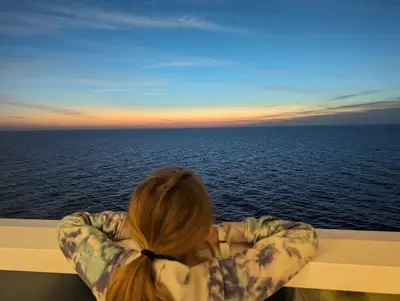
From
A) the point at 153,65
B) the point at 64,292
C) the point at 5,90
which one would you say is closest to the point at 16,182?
the point at 5,90

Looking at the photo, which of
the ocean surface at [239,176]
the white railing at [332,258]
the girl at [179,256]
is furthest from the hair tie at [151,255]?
the ocean surface at [239,176]

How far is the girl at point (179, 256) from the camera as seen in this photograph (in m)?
0.53

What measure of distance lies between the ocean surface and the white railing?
13.2m

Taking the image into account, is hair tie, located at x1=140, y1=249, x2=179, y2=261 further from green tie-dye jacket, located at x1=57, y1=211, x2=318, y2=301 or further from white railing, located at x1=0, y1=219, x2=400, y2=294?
white railing, located at x1=0, y1=219, x2=400, y2=294

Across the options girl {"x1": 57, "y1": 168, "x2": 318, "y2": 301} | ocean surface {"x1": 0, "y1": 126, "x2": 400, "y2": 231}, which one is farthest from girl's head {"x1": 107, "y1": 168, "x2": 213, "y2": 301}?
ocean surface {"x1": 0, "y1": 126, "x2": 400, "y2": 231}

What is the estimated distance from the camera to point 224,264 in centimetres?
56

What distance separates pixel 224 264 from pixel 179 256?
0.21 feet

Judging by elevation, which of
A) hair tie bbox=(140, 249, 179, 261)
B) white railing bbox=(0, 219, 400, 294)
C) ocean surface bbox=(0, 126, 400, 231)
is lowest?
ocean surface bbox=(0, 126, 400, 231)

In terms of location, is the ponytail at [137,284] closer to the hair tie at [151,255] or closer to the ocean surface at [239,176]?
the hair tie at [151,255]

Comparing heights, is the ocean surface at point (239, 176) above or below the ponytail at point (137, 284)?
below

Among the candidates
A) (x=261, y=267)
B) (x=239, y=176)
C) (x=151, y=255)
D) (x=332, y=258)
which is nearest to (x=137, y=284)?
(x=151, y=255)

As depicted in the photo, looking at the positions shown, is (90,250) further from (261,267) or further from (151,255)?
(261,267)

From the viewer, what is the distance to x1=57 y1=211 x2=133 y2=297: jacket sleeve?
59 cm

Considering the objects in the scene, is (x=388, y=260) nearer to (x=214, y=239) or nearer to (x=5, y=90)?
(x=214, y=239)
